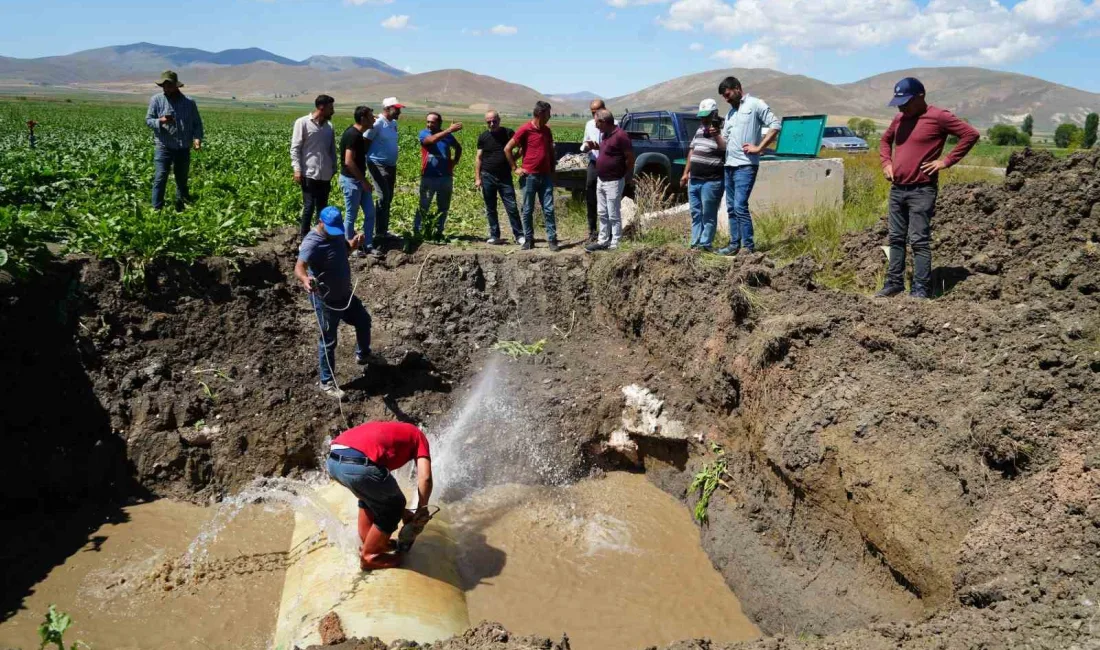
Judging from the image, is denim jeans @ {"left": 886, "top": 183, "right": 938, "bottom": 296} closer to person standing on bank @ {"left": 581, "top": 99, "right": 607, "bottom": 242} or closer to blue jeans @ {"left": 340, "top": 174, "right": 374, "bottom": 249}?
person standing on bank @ {"left": 581, "top": 99, "right": 607, "bottom": 242}

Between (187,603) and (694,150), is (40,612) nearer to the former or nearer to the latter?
(187,603)

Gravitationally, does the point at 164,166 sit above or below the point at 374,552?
above

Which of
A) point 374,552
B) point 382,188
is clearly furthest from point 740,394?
point 382,188

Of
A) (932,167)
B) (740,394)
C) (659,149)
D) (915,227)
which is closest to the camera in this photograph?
(932,167)

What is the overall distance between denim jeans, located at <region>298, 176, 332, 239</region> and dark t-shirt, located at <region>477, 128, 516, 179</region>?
73.3 inches

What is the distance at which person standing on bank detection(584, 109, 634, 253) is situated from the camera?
8.37 m

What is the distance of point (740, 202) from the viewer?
795 centimetres

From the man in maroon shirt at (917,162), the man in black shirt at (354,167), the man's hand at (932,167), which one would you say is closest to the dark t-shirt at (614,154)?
the man in black shirt at (354,167)

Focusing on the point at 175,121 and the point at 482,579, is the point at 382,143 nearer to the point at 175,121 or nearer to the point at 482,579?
the point at 175,121

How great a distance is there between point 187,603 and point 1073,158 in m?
9.01

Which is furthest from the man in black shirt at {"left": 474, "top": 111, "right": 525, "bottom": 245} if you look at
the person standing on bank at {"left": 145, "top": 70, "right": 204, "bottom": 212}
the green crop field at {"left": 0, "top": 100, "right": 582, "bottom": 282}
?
the person standing on bank at {"left": 145, "top": 70, "right": 204, "bottom": 212}

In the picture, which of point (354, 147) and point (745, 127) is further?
point (354, 147)

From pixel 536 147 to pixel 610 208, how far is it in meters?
1.14

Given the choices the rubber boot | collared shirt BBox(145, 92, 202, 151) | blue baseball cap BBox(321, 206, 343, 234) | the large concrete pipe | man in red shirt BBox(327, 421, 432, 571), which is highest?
collared shirt BBox(145, 92, 202, 151)
